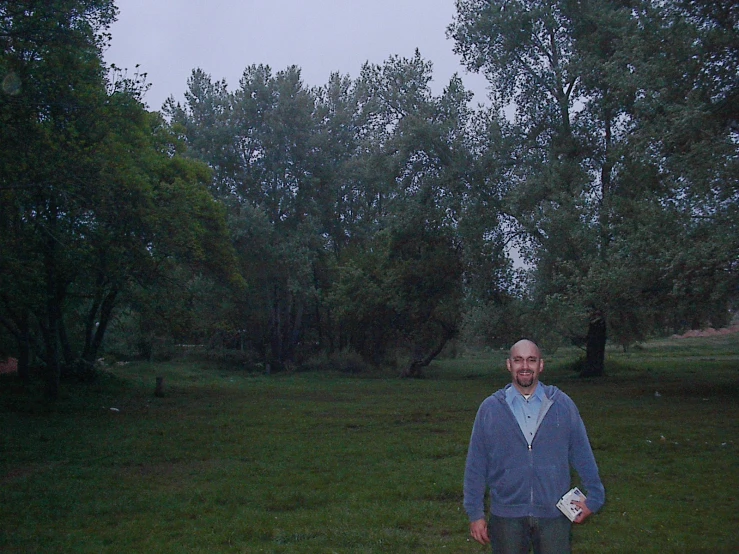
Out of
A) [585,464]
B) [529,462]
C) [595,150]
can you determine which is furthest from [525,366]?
[595,150]

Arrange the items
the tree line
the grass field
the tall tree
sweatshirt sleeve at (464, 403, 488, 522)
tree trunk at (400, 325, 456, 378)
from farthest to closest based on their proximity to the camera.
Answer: tree trunk at (400, 325, 456, 378) < the tall tree < the tree line < the grass field < sweatshirt sleeve at (464, 403, 488, 522)

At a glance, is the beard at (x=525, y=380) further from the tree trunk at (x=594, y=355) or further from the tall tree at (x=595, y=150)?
the tree trunk at (x=594, y=355)

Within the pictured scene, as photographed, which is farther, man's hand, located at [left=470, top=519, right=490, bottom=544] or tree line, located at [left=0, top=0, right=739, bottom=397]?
tree line, located at [left=0, top=0, right=739, bottom=397]

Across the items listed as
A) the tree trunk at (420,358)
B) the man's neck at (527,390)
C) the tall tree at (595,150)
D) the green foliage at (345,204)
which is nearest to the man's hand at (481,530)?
the man's neck at (527,390)

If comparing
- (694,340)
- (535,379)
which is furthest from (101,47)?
(694,340)

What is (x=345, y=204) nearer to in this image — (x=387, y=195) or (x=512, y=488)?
(x=387, y=195)

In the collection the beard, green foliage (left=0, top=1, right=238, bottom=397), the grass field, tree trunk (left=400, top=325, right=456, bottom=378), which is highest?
green foliage (left=0, top=1, right=238, bottom=397)

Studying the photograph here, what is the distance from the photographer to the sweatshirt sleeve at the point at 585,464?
441 cm

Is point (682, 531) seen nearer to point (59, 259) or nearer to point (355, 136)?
point (59, 259)

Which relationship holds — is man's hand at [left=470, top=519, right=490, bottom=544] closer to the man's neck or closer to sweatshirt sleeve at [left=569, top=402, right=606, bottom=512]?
sweatshirt sleeve at [left=569, top=402, right=606, bottom=512]

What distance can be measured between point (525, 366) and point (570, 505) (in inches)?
34.3

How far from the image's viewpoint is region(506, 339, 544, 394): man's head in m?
4.58

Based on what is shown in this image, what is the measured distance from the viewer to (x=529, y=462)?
4457 millimetres

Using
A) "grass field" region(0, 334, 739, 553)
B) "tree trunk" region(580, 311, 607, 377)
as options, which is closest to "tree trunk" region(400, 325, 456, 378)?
"tree trunk" region(580, 311, 607, 377)
